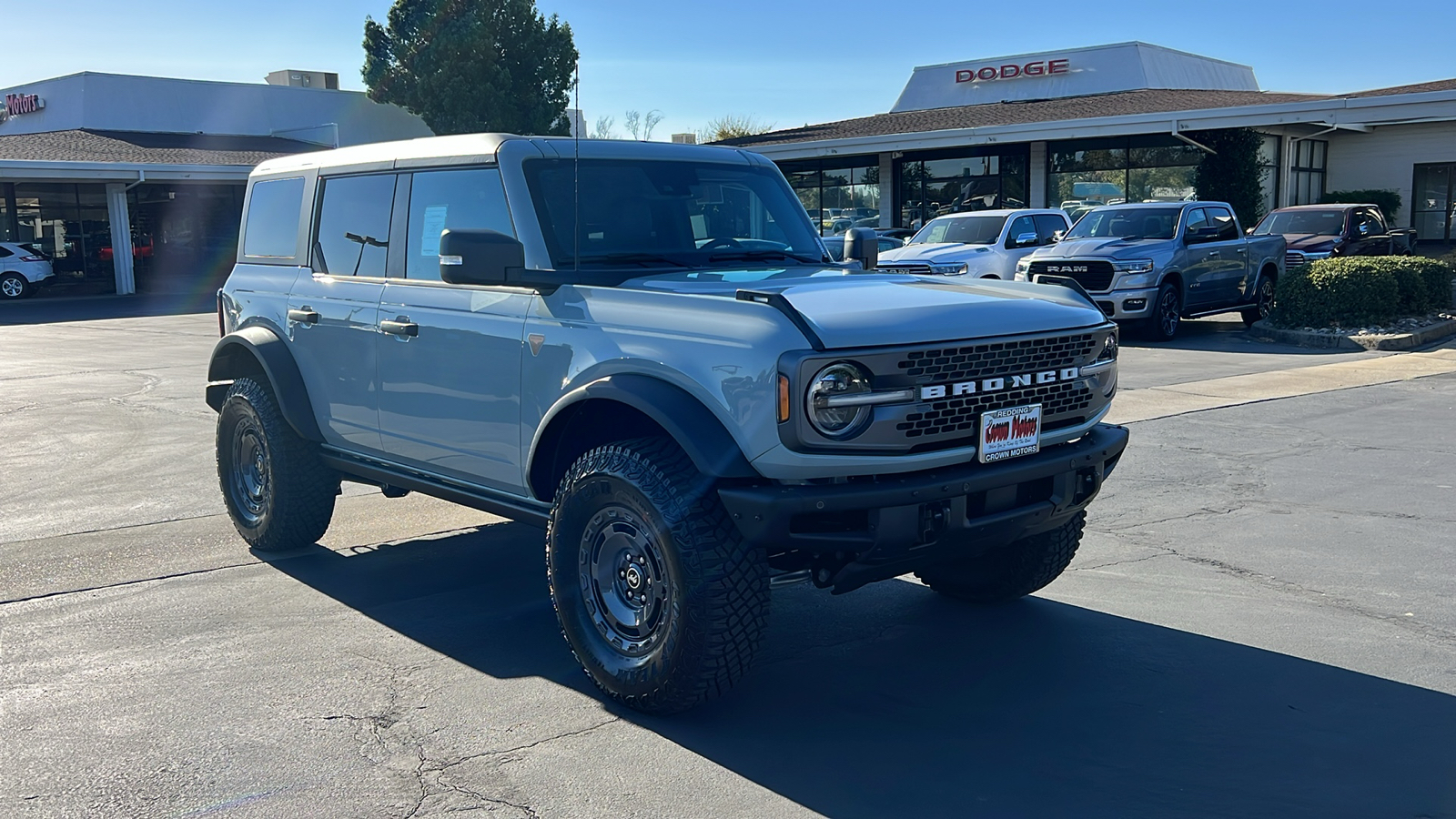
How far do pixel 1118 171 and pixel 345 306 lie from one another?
1103 inches

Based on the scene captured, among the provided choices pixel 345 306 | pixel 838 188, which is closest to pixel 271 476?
pixel 345 306

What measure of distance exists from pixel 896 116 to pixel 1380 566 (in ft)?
109

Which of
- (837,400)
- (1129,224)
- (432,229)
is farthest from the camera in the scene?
(1129,224)

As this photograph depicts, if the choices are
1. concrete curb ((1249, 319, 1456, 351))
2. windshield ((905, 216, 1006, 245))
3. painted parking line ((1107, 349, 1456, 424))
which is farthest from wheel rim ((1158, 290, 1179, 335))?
windshield ((905, 216, 1006, 245))

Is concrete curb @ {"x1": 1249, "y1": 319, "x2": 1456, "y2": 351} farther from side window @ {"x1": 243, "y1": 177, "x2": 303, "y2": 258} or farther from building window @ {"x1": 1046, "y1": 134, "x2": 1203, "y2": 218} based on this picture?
side window @ {"x1": 243, "y1": 177, "x2": 303, "y2": 258}

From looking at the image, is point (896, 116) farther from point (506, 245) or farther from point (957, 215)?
point (506, 245)

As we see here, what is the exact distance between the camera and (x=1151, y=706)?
4387 mm

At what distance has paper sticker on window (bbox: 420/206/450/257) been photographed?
5.49 m

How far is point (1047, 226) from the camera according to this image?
828 inches

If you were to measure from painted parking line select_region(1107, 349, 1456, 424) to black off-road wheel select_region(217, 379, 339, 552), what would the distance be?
6846 millimetres

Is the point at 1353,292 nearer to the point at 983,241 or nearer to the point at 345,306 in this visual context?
the point at 983,241

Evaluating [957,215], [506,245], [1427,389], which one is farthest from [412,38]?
[506,245]

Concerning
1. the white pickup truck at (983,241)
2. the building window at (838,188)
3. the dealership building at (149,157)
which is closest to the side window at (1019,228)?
the white pickup truck at (983,241)

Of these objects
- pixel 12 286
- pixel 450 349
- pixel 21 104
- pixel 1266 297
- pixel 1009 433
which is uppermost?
pixel 21 104
